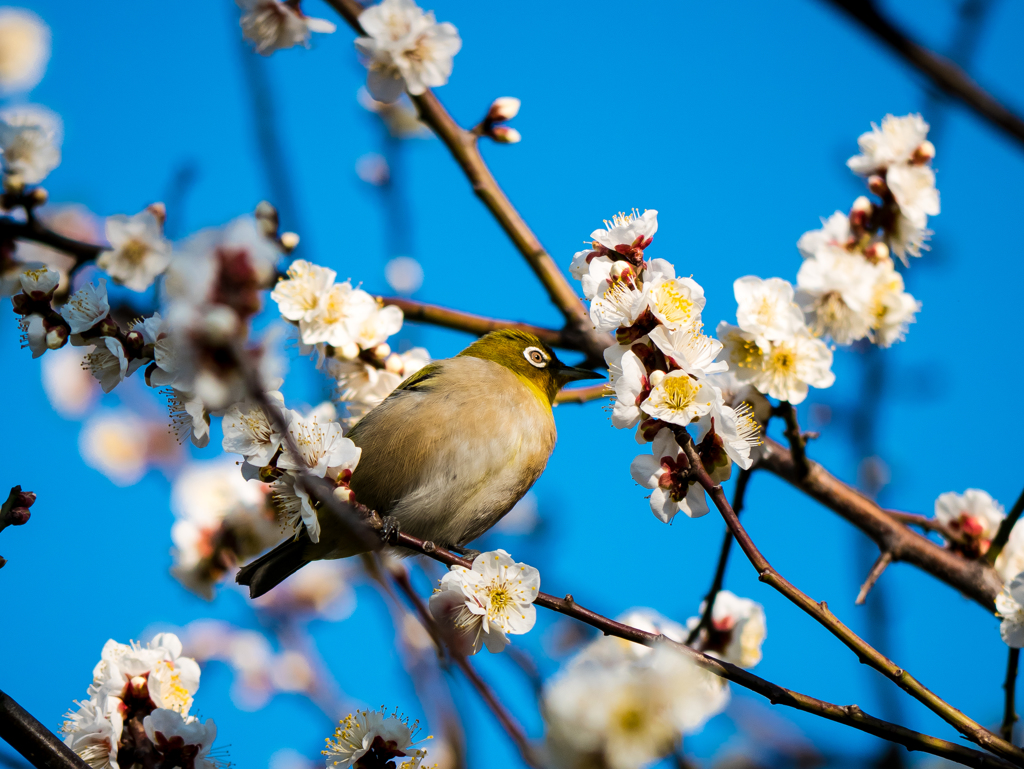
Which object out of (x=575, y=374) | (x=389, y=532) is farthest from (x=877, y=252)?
(x=389, y=532)

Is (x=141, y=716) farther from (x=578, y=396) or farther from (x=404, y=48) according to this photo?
(x=404, y=48)

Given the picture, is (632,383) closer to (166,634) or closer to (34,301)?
(166,634)

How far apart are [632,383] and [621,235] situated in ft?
1.79

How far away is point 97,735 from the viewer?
279cm

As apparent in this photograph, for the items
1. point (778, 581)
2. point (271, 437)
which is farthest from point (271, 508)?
point (778, 581)

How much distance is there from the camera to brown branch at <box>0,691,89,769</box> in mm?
2270

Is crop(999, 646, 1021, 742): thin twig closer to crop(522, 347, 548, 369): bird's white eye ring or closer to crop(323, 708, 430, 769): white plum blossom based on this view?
crop(323, 708, 430, 769): white plum blossom

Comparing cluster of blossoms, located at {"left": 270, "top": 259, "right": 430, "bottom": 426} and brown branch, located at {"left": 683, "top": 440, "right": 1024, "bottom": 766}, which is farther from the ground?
cluster of blossoms, located at {"left": 270, "top": 259, "right": 430, "bottom": 426}

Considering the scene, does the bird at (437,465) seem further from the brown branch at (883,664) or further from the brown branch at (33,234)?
the brown branch at (883,664)

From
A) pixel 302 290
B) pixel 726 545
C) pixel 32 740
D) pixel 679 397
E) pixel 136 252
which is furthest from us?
pixel 136 252

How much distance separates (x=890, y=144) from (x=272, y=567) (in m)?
3.60

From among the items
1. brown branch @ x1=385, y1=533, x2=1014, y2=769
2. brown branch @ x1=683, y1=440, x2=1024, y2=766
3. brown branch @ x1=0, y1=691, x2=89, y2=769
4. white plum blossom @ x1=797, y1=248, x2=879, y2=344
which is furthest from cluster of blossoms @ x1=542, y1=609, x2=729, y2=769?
white plum blossom @ x1=797, y1=248, x2=879, y2=344

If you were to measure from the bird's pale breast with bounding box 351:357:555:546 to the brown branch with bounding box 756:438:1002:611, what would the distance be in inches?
46.1

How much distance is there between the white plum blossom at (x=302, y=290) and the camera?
138 inches
